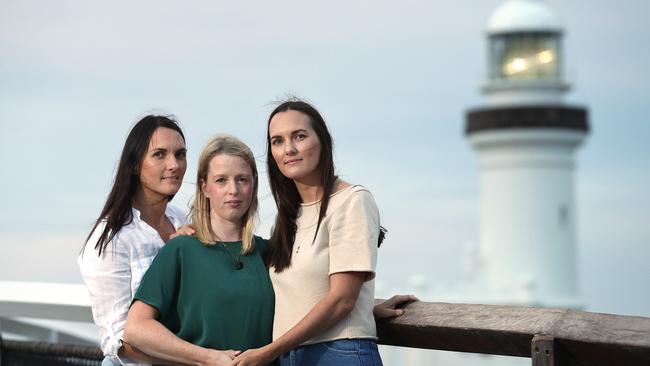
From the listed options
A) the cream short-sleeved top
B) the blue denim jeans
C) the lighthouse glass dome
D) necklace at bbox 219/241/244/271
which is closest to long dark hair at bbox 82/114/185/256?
necklace at bbox 219/241/244/271

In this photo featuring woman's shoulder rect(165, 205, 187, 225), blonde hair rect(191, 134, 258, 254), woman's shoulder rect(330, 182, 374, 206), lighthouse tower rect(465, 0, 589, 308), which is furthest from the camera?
lighthouse tower rect(465, 0, 589, 308)

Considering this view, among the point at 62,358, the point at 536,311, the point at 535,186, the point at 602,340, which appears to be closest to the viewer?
the point at 602,340

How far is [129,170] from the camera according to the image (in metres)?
2.92

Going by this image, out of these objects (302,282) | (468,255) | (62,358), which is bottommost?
(468,255)

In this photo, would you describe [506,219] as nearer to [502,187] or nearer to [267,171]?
[502,187]

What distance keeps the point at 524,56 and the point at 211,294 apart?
23.6 m

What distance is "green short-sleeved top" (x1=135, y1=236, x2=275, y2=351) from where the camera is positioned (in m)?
2.72

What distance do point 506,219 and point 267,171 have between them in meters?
22.9

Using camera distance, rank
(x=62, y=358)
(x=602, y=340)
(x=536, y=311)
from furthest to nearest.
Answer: (x=62, y=358) → (x=536, y=311) → (x=602, y=340)

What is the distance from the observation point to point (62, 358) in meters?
3.70

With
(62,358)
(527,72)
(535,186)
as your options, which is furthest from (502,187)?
(62,358)

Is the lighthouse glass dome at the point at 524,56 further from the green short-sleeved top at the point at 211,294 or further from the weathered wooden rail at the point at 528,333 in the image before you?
the green short-sleeved top at the point at 211,294

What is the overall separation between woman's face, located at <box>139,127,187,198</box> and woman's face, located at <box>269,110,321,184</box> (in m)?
0.26

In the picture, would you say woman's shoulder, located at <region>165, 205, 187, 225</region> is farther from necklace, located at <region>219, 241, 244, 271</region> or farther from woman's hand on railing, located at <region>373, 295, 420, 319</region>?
woman's hand on railing, located at <region>373, 295, 420, 319</region>
